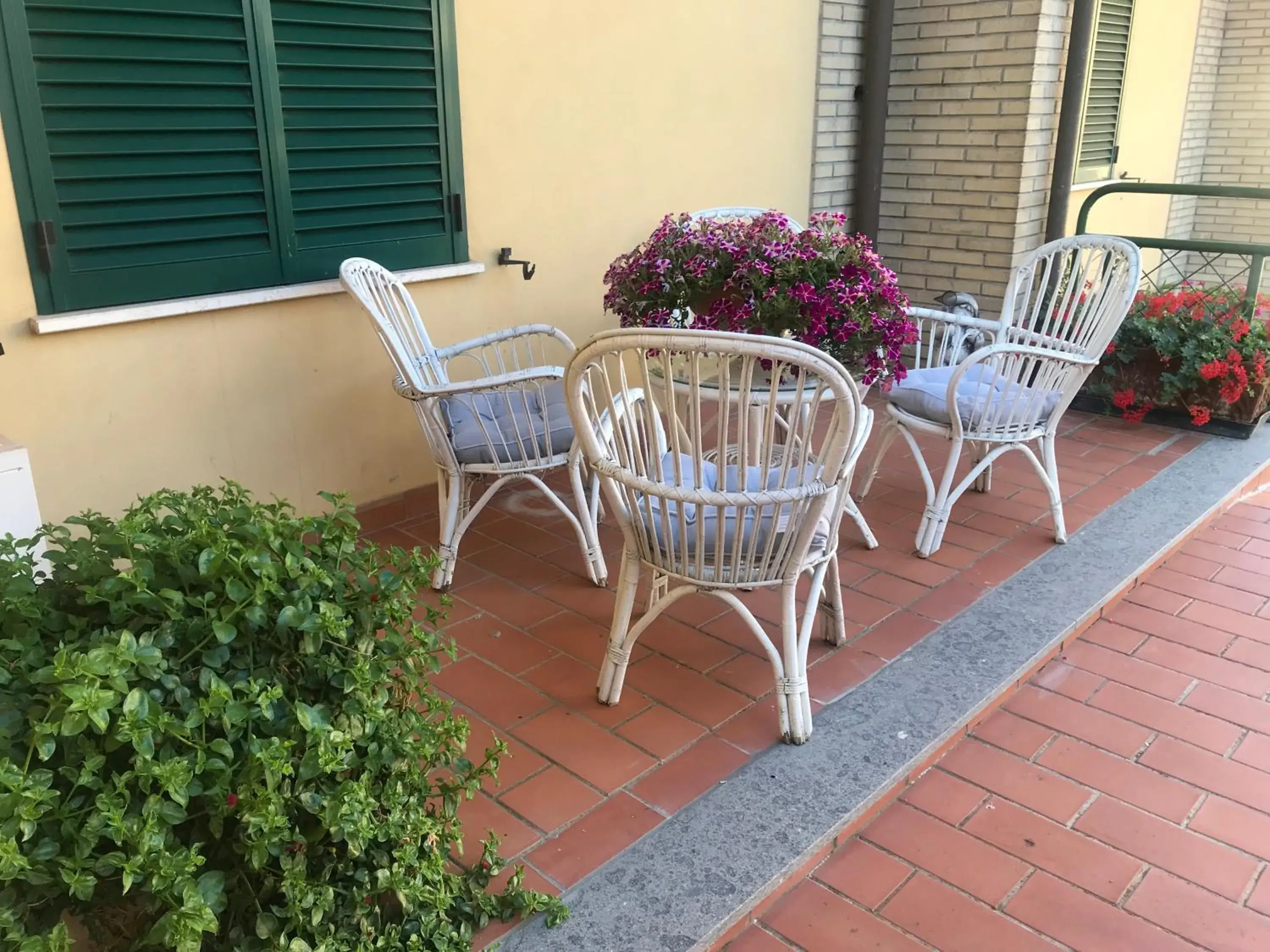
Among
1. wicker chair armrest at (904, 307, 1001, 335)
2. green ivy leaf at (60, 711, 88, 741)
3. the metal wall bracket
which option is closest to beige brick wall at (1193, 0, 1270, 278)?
wicker chair armrest at (904, 307, 1001, 335)

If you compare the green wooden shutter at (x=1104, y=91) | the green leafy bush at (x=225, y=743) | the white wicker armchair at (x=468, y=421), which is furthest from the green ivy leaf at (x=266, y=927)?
the green wooden shutter at (x=1104, y=91)

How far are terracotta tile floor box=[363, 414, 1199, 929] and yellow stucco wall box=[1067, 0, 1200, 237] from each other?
3096 mm

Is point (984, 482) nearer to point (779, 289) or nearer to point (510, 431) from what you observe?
point (779, 289)

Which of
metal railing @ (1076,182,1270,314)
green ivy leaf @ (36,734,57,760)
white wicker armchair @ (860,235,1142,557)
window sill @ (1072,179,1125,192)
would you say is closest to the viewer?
green ivy leaf @ (36,734,57,760)

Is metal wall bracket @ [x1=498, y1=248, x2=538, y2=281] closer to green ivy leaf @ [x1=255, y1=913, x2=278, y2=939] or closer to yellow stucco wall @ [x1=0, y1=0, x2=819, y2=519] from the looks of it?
yellow stucco wall @ [x1=0, y1=0, x2=819, y2=519]

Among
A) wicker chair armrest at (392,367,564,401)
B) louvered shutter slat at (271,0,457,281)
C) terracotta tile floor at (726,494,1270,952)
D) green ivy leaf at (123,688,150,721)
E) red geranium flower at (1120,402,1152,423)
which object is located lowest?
terracotta tile floor at (726,494,1270,952)

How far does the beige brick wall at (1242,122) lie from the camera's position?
6.91 metres

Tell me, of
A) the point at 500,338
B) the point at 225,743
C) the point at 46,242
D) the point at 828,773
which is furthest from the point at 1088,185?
the point at 225,743

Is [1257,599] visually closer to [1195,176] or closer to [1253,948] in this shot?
[1253,948]

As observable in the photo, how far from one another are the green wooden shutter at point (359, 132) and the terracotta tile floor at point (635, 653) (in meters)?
0.90

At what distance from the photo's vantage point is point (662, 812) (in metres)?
1.90

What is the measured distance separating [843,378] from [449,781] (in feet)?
3.22

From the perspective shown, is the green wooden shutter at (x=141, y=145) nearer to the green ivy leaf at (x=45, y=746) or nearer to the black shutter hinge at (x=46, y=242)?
the black shutter hinge at (x=46, y=242)

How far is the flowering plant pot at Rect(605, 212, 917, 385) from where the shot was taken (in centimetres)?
232
